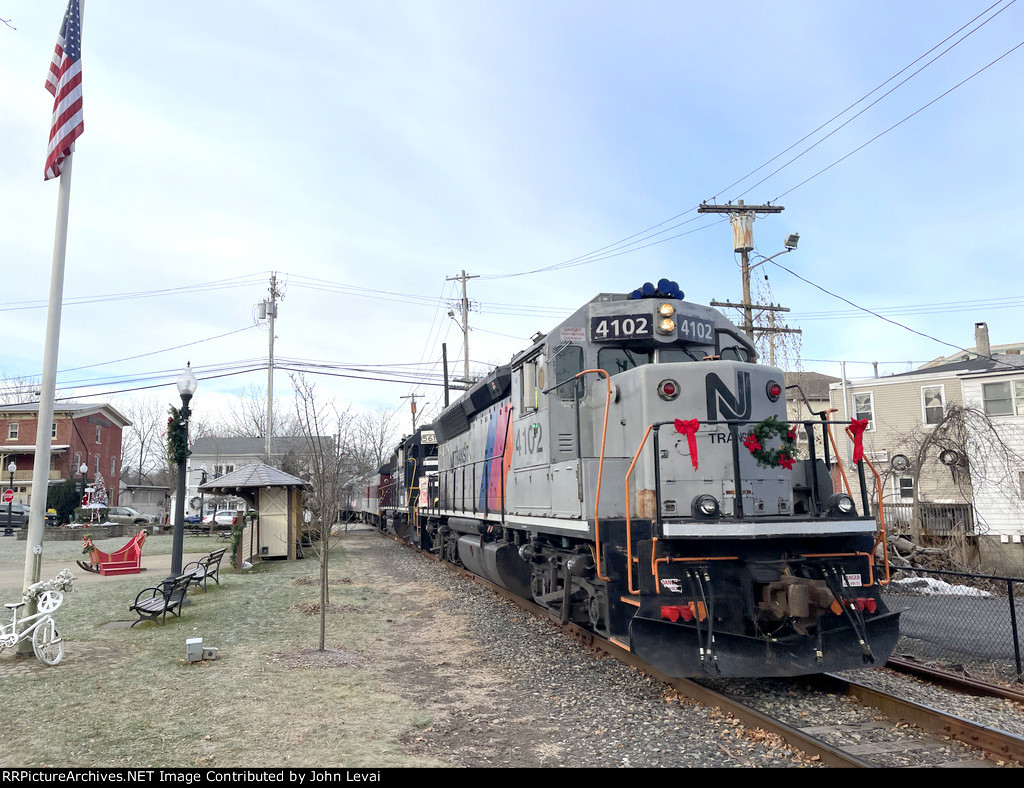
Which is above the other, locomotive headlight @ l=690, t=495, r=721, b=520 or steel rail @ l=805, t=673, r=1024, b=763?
locomotive headlight @ l=690, t=495, r=721, b=520

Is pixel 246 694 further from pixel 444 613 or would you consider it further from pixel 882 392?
pixel 882 392

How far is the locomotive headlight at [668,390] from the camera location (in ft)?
24.4

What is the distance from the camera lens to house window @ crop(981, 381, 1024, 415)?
75.7 feet

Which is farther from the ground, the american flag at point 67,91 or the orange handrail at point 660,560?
the american flag at point 67,91

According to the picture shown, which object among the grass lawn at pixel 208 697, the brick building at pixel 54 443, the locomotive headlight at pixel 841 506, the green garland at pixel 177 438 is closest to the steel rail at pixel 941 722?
the locomotive headlight at pixel 841 506

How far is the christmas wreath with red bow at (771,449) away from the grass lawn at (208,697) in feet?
13.0

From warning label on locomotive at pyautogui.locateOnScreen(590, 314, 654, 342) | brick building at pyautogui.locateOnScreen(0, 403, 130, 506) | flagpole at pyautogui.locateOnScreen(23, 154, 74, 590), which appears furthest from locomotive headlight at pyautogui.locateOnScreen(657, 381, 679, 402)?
brick building at pyautogui.locateOnScreen(0, 403, 130, 506)

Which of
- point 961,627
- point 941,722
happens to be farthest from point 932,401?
point 941,722

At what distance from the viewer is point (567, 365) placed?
855 cm

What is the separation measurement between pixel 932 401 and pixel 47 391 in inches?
1077

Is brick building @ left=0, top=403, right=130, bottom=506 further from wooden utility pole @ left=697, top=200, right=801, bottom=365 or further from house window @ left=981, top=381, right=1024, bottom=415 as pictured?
house window @ left=981, top=381, right=1024, bottom=415

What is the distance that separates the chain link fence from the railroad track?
55.5 inches

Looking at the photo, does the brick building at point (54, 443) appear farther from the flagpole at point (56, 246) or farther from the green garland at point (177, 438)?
the flagpole at point (56, 246)
